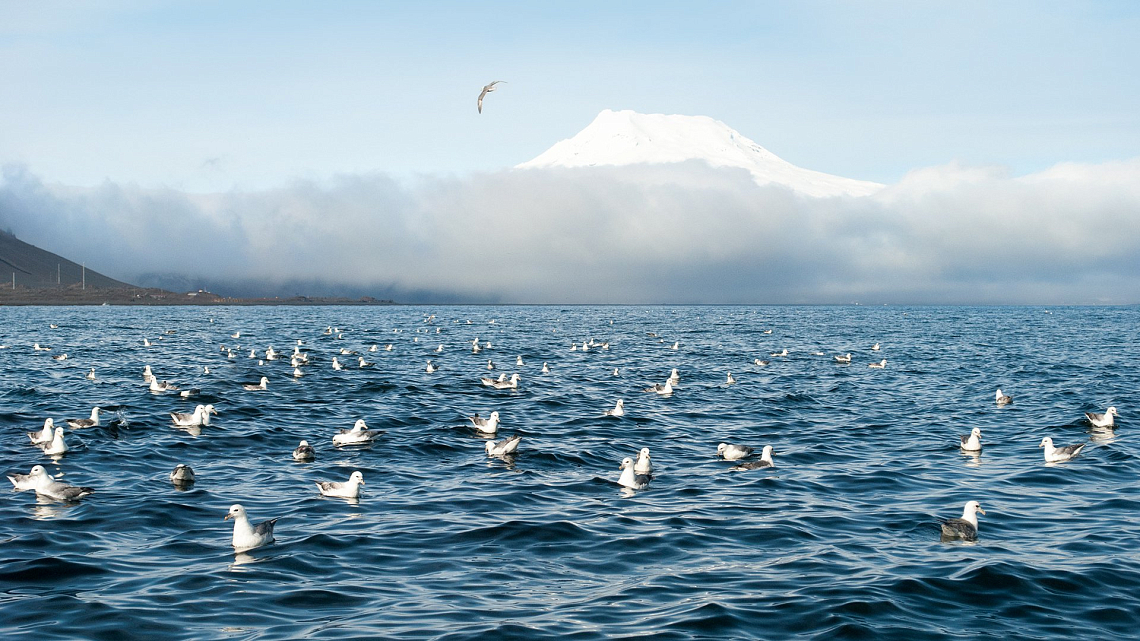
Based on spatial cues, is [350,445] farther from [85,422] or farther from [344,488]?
[85,422]

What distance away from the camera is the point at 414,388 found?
3862cm

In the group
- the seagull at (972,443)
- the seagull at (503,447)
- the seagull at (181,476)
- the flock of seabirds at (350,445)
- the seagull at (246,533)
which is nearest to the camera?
the seagull at (246,533)

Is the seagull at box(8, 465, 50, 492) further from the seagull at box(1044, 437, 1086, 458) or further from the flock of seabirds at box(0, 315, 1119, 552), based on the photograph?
the seagull at box(1044, 437, 1086, 458)

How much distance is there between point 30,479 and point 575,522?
430 inches

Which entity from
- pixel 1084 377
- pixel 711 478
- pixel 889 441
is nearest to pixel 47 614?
pixel 711 478

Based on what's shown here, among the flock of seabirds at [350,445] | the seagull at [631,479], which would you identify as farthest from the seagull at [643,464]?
the seagull at [631,479]

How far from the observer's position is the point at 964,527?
15.5 metres

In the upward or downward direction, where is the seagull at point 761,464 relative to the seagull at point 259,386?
downward

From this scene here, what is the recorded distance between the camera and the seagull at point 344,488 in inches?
719

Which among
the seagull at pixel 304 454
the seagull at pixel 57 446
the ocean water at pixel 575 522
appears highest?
the seagull at pixel 57 446

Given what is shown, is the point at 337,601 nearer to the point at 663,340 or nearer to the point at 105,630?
the point at 105,630

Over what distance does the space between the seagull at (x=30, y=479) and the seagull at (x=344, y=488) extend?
5.34m

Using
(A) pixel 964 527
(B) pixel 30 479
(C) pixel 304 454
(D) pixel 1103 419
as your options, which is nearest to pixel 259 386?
(C) pixel 304 454

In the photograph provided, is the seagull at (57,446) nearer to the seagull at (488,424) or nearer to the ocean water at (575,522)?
the ocean water at (575,522)
